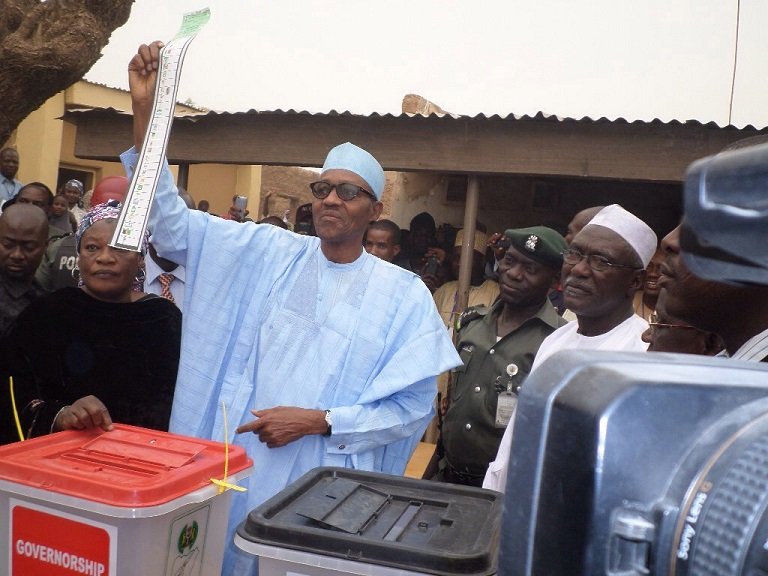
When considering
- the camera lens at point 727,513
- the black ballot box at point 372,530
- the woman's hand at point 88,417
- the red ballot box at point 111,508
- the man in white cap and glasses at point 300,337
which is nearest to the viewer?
the camera lens at point 727,513

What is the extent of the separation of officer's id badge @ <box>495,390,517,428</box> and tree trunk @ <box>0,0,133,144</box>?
260cm

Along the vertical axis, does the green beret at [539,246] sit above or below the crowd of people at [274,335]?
above

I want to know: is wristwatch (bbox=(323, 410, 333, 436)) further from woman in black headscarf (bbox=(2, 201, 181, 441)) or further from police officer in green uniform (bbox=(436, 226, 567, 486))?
police officer in green uniform (bbox=(436, 226, 567, 486))

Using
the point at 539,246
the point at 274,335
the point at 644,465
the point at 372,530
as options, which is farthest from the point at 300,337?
the point at 644,465

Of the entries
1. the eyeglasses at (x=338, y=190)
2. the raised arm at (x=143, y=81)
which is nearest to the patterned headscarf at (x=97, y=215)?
the raised arm at (x=143, y=81)

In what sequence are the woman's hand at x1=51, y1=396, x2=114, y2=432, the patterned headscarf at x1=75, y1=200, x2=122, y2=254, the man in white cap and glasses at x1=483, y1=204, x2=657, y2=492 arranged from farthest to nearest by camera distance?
the patterned headscarf at x1=75, y1=200, x2=122, y2=254, the man in white cap and glasses at x1=483, y1=204, x2=657, y2=492, the woman's hand at x1=51, y1=396, x2=114, y2=432

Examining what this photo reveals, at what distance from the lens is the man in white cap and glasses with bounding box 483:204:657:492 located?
8.44ft

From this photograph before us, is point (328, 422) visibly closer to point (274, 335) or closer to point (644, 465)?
point (274, 335)

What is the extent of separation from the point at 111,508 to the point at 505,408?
65.7 inches

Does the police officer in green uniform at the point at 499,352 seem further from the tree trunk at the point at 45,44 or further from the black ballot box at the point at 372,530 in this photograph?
the tree trunk at the point at 45,44

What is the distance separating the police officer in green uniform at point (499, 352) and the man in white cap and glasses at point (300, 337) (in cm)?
48

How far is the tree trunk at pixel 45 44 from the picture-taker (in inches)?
141

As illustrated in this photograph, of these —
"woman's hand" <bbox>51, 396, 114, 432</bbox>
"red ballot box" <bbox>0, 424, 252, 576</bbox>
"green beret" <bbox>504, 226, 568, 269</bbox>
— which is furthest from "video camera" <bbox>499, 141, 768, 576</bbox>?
"green beret" <bbox>504, 226, 568, 269</bbox>

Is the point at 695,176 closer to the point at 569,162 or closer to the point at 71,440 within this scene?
the point at 71,440
